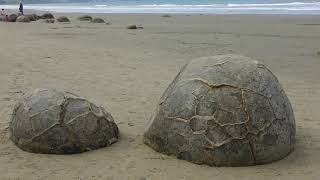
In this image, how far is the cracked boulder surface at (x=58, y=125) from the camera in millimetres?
4723

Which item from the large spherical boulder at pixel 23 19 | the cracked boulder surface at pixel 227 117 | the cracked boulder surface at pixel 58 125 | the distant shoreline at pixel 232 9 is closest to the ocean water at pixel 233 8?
the distant shoreline at pixel 232 9

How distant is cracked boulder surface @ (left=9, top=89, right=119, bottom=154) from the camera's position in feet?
15.5

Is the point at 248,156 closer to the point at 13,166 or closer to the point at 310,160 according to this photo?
the point at 310,160

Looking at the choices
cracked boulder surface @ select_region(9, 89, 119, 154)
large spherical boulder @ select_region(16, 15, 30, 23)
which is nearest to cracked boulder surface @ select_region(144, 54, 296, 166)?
cracked boulder surface @ select_region(9, 89, 119, 154)

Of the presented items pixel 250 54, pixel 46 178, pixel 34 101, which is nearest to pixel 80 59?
pixel 250 54

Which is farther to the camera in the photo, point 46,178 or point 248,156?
point 248,156

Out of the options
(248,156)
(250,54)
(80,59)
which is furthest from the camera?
(250,54)

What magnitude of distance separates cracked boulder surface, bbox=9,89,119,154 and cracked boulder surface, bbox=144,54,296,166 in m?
0.63

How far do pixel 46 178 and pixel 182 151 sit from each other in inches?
48.0

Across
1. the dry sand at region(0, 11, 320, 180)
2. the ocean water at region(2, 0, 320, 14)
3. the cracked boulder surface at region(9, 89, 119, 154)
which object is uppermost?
the cracked boulder surface at region(9, 89, 119, 154)

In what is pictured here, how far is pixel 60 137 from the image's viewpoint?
4.71m

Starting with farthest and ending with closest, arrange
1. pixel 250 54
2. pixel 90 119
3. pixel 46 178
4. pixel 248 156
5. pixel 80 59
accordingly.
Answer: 1. pixel 250 54
2. pixel 80 59
3. pixel 90 119
4. pixel 248 156
5. pixel 46 178

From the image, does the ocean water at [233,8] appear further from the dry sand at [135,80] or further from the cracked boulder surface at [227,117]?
the cracked boulder surface at [227,117]

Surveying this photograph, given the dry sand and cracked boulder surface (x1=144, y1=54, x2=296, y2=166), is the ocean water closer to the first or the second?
the dry sand
